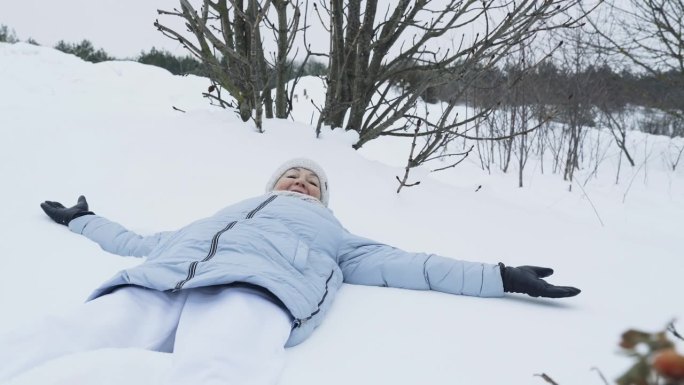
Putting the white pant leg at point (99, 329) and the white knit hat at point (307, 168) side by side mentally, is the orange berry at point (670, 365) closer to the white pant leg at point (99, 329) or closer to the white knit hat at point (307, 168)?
the white pant leg at point (99, 329)

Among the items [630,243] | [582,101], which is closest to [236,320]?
[630,243]

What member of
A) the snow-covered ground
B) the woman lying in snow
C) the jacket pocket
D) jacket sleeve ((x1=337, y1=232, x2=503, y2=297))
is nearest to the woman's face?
the woman lying in snow

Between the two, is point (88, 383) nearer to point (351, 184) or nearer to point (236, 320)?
point (236, 320)

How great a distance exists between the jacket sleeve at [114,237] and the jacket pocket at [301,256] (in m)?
0.67

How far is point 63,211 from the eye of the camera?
2.50 metres

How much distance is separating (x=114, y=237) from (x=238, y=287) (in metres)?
1.12

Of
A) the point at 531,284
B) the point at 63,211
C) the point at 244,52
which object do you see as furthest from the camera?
the point at 244,52

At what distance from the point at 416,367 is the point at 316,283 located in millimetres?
509

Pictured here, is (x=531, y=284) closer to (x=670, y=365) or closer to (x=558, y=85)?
Answer: (x=670, y=365)

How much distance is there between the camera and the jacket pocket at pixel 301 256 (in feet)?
5.62

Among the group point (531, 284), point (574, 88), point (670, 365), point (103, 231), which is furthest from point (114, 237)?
point (574, 88)

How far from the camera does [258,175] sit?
3254 millimetres

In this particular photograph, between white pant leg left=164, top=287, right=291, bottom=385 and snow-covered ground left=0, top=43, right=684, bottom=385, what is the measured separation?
0.21 ft

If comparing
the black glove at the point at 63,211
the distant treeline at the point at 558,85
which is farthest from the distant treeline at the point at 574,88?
the black glove at the point at 63,211
